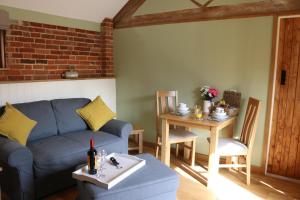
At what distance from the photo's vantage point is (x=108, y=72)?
14.5ft

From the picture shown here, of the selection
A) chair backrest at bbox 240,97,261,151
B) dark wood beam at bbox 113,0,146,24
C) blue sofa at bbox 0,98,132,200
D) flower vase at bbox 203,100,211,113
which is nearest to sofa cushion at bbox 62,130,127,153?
blue sofa at bbox 0,98,132,200

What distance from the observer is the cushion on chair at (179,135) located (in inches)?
126

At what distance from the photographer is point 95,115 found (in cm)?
339

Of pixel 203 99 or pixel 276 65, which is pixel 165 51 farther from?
pixel 276 65

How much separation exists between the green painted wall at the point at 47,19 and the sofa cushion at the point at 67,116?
1131 mm

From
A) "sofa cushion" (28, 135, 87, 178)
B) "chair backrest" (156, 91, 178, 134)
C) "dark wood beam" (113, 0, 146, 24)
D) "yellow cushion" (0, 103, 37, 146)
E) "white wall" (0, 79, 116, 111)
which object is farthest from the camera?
"dark wood beam" (113, 0, 146, 24)

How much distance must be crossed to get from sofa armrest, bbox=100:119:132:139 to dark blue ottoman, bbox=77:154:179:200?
0.98 meters

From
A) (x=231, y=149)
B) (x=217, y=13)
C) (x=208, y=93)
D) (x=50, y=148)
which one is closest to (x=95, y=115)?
(x=50, y=148)

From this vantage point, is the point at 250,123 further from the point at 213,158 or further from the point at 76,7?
the point at 76,7

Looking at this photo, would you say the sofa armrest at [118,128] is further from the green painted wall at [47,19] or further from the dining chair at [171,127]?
the green painted wall at [47,19]

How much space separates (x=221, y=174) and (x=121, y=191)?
1.71m

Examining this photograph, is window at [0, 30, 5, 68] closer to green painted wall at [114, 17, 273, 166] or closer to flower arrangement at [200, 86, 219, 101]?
green painted wall at [114, 17, 273, 166]

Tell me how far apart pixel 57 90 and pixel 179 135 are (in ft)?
5.85

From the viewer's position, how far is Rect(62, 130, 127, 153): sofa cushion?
2926 mm
